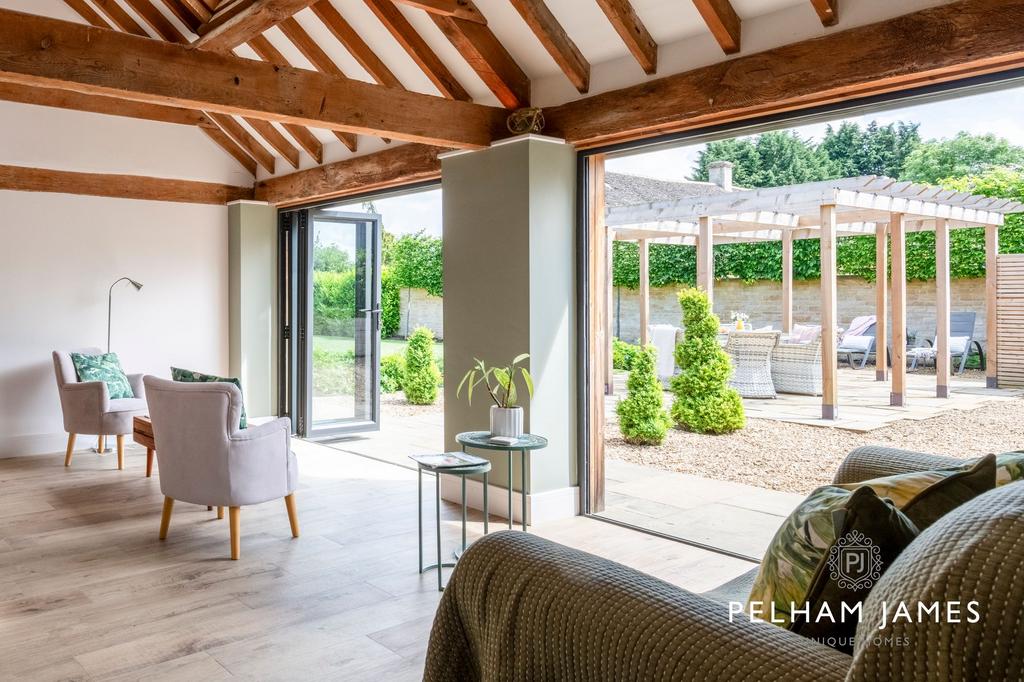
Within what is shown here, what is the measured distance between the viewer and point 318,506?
5129 mm

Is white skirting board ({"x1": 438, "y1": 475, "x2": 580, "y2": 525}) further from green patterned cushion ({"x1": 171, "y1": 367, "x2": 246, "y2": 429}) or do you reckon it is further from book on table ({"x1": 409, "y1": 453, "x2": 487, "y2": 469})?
green patterned cushion ({"x1": 171, "y1": 367, "x2": 246, "y2": 429})

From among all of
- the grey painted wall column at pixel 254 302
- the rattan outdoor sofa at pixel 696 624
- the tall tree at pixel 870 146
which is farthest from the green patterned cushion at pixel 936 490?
the grey painted wall column at pixel 254 302

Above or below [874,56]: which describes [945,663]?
below

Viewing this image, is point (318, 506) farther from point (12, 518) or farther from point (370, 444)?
point (370, 444)

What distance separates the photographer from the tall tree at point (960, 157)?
12.7 feet

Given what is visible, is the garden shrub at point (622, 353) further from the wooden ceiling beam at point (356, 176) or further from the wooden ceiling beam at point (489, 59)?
the wooden ceiling beam at point (489, 59)

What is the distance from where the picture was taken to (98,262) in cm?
717

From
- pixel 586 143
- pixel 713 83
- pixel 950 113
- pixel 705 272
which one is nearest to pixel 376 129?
pixel 586 143

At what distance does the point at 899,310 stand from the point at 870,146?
117cm

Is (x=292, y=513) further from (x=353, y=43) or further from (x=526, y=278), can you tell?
(x=353, y=43)

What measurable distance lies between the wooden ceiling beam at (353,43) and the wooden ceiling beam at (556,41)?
1.25 metres

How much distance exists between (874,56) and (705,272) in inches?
149

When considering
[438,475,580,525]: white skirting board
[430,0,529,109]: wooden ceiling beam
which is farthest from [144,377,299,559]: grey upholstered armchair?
[430,0,529,109]: wooden ceiling beam

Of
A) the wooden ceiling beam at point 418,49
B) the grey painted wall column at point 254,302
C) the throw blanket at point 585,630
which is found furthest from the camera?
the grey painted wall column at point 254,302
